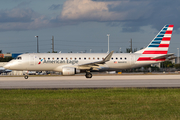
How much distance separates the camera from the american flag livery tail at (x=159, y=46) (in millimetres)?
41781

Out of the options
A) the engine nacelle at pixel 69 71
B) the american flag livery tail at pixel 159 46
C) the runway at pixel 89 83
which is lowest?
the runway at pixel 89 83

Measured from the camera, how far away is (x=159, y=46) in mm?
42281

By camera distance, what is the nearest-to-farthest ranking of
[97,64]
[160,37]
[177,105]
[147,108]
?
[147,108] < [177,105] < [97,64] < [160,37]

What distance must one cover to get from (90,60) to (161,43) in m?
11.7

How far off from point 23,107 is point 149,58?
31.6 meters

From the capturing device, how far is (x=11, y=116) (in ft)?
34.3

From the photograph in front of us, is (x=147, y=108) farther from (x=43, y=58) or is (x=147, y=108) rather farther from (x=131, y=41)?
(x=131, y=41)

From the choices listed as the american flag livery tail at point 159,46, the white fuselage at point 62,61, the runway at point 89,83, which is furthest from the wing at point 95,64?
the american flag livery tail at point 159,46

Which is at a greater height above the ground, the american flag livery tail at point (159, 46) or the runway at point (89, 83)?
the american flag livery tail at point (159, 46)

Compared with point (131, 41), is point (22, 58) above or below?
below

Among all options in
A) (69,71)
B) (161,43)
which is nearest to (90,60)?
(69,71)

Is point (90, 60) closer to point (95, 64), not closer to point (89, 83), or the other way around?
point (95, 64)

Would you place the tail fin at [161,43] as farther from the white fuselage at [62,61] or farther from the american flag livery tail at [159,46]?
the white fuselage at [62,61]

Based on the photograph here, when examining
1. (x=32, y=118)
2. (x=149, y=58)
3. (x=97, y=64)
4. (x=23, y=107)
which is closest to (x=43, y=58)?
(x=97, y=64)
